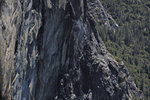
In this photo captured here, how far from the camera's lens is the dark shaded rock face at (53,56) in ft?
63.0

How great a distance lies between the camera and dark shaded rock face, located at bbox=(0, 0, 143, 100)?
63.0 feet

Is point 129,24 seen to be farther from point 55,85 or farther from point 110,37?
point 55,85

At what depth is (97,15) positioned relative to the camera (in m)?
126

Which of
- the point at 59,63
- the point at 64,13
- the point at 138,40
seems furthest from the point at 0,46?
the point at 138,40

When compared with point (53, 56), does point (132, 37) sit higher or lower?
lower

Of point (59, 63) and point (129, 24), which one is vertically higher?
point (59, 63)

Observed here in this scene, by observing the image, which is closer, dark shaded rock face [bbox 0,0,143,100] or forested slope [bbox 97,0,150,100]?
dark shaded rock face [bbox 0,0,143,100]

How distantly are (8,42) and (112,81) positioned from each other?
30478 millimetres

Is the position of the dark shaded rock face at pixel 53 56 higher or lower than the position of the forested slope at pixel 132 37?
higher

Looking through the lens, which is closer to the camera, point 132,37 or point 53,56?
point 53,56

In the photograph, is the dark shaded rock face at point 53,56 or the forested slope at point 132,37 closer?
the dark shaded rock face at point 53,56

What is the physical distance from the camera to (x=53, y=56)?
1220 inches

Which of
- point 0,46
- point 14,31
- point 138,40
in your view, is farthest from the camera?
point 138,40

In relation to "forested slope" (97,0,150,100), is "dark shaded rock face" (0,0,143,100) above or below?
above
